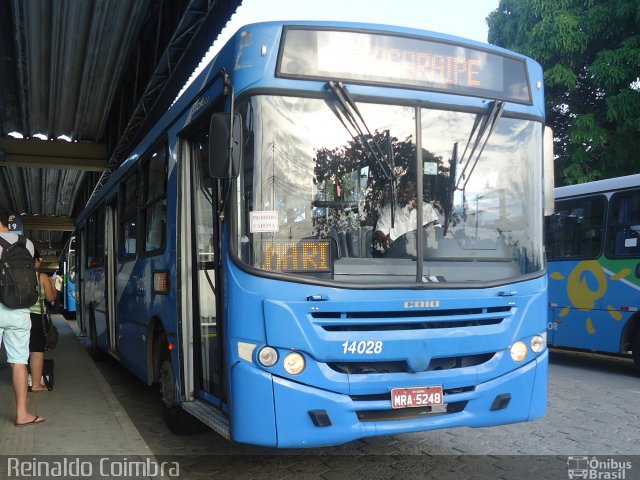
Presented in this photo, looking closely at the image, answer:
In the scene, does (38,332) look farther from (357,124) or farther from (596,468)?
(596,468)

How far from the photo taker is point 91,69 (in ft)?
39.9

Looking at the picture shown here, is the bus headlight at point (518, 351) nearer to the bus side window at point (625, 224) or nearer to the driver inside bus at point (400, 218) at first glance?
the driver inside bus at point (400, 218)

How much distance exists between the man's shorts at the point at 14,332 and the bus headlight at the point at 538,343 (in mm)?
4274

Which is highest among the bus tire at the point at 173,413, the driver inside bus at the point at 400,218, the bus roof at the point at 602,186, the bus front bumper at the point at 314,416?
the bus roof at the point at 602,186

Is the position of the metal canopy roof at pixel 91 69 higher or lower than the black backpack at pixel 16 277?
higher

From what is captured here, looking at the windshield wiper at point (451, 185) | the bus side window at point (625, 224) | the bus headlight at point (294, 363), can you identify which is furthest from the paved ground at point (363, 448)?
the bus side window at point (625, 224)

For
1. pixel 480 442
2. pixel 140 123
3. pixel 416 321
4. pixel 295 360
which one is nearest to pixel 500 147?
pixel 416 321

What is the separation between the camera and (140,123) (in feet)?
44.6

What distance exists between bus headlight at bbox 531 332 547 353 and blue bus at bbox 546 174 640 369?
15.5ft

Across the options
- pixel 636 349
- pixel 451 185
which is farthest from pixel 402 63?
pixel 636 349

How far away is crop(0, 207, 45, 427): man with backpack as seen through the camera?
5.44 meters

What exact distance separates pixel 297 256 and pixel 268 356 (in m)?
0.64

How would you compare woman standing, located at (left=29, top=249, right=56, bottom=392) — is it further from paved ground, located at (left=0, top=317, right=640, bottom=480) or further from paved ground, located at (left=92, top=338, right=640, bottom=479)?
paved ground, located at (left=92, top=338, right=640, bottom=479)

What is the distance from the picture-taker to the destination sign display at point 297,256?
3914 millimetres
